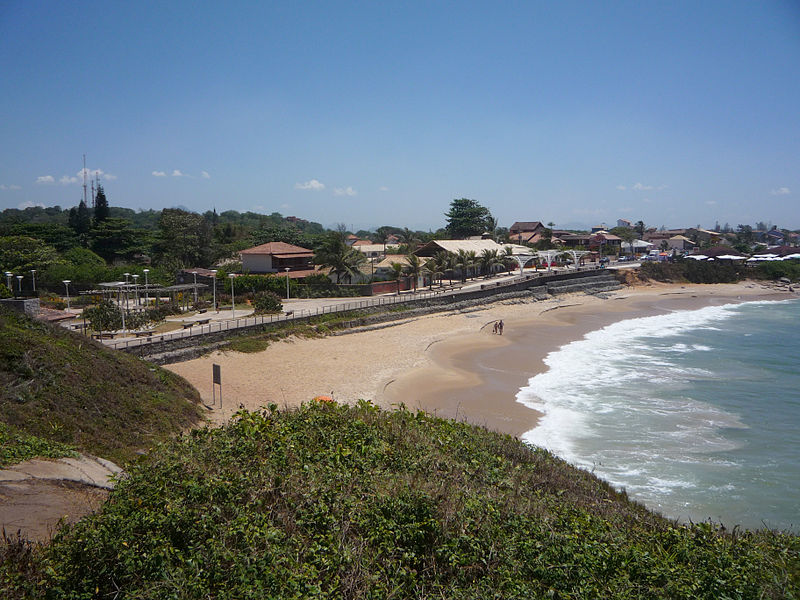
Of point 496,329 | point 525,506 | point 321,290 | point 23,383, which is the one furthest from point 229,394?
point 321,290

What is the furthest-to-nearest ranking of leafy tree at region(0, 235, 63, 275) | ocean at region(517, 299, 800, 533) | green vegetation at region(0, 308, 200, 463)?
leafy tree at region(0, 235, 63, 275), ocean at region(517, 299, 800, 533), green vegetation at region(0, 308, 200, 463)

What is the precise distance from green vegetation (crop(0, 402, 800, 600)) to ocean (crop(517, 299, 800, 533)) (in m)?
3.67

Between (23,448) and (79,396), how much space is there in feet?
11.1

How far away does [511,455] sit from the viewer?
998 centimetres

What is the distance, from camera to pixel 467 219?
78938 millimetres

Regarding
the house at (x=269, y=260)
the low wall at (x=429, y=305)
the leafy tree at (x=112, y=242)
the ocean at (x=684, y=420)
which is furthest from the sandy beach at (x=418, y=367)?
the leafy tree at (x=112, y=242)

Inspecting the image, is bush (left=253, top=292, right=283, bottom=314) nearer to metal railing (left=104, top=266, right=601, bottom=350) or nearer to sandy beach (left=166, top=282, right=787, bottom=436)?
metal railing (left=104, top=266, right=601, bottom=350)

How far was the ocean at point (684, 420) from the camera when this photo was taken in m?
12.6

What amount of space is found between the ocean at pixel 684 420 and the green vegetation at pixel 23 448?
10771mm

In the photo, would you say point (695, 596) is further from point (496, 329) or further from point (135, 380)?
point (496, 329)

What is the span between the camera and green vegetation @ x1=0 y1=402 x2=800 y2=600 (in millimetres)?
5258

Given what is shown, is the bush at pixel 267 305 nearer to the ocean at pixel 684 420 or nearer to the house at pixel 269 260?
the house at pixel 269 260

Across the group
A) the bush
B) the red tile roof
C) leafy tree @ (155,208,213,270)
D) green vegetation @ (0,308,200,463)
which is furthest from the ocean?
leafy tree @ (155,208,213,270)

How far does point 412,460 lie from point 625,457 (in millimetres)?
8944
